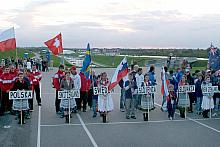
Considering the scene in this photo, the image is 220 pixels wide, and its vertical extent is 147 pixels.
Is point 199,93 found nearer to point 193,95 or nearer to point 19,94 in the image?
point 193,95

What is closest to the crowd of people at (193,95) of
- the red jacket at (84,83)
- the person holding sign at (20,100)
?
the red jacket at (84,83)

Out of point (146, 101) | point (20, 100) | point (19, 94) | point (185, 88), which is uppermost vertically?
point (185, 88)

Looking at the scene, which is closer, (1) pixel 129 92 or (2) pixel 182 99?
(1) pixel 129 92

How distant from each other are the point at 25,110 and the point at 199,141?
21.0 feet

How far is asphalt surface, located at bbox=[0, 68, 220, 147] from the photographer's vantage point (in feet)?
32.8

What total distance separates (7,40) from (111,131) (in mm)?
6047

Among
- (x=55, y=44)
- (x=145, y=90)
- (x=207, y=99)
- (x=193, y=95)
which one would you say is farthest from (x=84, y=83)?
(x=207, y=99)

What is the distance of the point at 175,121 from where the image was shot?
520 inches

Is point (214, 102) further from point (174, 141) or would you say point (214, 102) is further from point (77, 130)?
point (77, 130)

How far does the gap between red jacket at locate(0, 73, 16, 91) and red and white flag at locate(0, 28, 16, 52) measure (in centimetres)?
111

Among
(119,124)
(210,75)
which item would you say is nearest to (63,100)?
(119,124)

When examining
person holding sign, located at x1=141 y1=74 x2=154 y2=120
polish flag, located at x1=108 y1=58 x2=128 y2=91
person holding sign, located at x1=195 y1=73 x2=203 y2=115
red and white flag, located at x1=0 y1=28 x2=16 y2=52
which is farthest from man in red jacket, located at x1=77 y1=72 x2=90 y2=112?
person holding sign, located at x1=195 y1=73 x2=203 y2=115

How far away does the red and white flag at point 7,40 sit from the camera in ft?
47.1

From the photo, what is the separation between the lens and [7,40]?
1444cm
